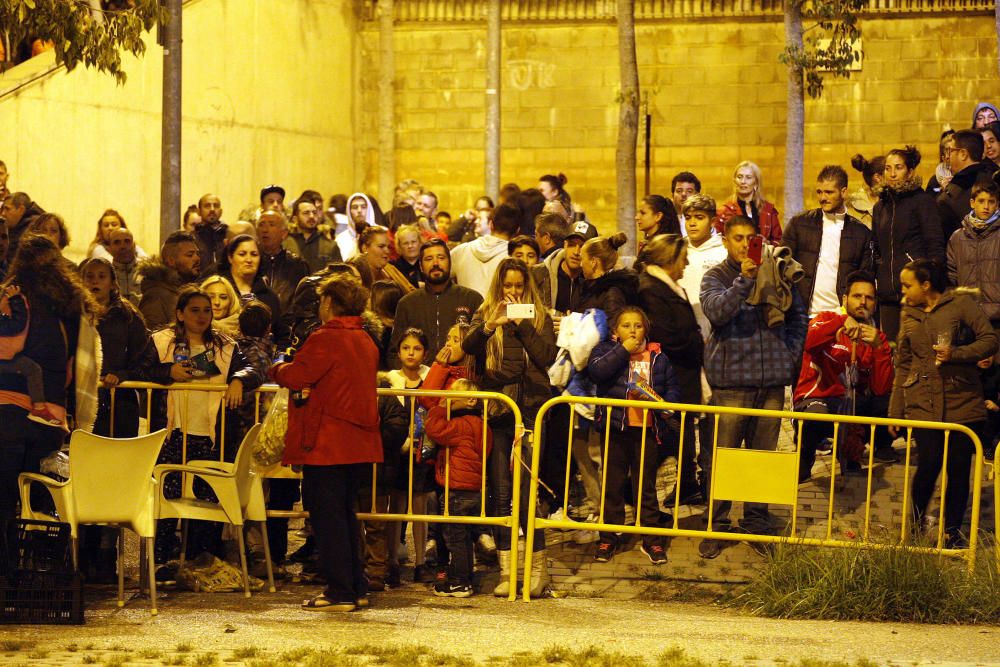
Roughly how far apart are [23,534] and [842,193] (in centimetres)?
663

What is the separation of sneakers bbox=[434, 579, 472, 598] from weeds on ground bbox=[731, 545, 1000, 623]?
163cm

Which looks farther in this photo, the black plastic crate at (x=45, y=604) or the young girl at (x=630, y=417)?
the young girl at (x=630, y=417)

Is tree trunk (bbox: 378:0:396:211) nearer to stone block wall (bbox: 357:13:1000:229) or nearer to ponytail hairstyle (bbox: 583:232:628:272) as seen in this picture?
stone block wall (bbox: 357:13:1000:229)

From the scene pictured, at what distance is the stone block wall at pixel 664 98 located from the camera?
26.5m

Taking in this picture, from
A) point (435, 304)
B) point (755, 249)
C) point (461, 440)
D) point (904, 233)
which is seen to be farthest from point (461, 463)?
point (904, 233)

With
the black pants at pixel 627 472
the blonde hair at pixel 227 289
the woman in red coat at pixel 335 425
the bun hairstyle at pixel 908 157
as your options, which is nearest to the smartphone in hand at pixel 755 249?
the black pants at pixel 627 472

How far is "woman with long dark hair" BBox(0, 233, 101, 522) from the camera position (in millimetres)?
9461

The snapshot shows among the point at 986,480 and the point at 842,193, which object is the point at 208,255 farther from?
the point at 986,480

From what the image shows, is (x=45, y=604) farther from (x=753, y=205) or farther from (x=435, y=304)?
(x=753, y=205)

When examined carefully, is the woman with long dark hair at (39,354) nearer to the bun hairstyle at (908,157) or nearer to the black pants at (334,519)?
the black pants at (334,519)

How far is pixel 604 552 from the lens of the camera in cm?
1108

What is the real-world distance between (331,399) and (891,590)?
10.4 ft

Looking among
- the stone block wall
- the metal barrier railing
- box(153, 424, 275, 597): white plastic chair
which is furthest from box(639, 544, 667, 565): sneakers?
the stone block wall

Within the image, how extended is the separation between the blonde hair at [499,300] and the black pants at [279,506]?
1403mm
